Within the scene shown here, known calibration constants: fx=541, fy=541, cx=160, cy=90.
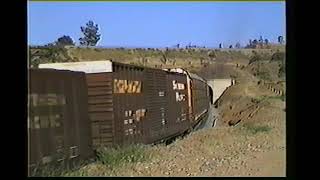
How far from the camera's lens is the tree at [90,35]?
5.12 m

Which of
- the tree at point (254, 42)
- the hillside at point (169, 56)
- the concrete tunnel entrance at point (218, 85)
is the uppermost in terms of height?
the tree at point (254, 42)

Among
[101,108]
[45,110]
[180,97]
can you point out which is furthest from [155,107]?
[45,110]

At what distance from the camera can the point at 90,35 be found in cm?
516

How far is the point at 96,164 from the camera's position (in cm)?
543

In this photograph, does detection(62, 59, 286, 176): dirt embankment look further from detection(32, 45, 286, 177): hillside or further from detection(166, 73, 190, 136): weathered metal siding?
detection(166, 73, 190, 136): weathered metal siding

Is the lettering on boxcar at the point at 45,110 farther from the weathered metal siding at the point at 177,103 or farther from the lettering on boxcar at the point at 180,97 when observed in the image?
the lettering on boxcar at the point at 180,97

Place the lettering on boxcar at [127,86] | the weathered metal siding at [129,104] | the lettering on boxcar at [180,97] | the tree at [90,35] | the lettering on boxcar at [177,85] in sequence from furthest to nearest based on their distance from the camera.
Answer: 1. the lettering on boxcar at [180,97]
2. the lettering on boxcar at [177,85]
3. the lettering on boxcar at [127,86]
4. the weathered metal siding at [129,104]
5. the tree at [90,35]

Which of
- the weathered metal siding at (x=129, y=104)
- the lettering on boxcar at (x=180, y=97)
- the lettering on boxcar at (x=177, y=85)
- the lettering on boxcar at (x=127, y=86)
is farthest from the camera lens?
the lettering on boxcar at (x=180, y=97)

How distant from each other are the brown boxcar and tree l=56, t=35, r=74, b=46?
0.99ft

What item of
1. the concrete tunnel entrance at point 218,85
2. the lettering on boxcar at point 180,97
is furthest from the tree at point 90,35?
the lettering on boxcar at point 180,97

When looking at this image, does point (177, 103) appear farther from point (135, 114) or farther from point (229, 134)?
point (229, 134)

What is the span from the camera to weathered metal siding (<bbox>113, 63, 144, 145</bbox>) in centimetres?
593
